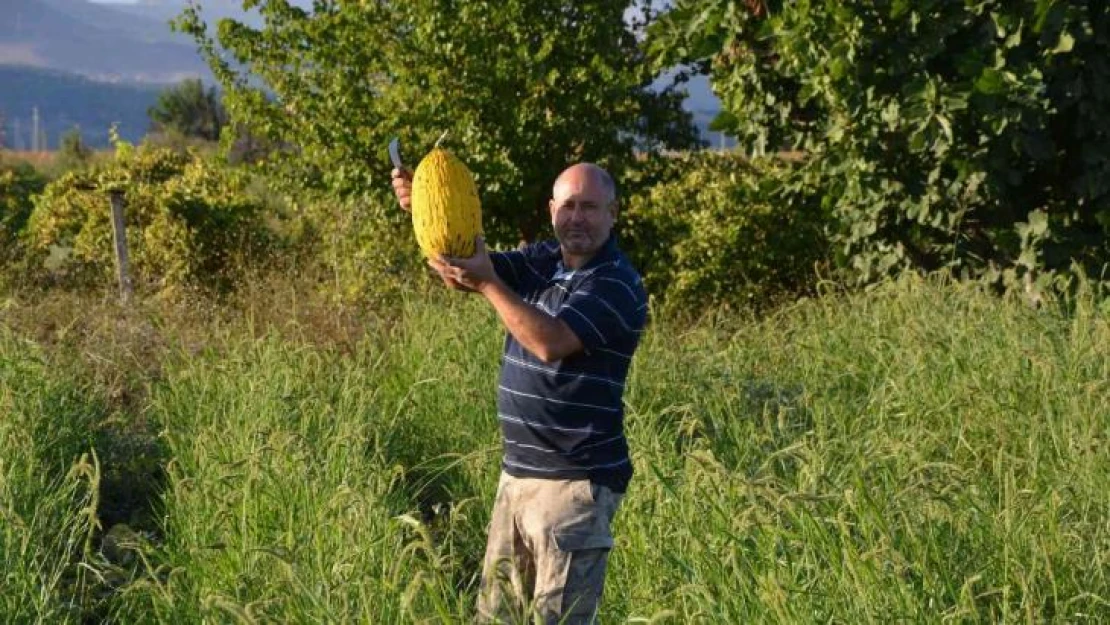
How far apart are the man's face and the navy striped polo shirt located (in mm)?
51

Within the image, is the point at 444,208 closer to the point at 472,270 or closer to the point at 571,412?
the point at 472,270

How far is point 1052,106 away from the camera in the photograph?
7914 millimetres

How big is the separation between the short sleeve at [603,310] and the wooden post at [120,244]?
23.3 ft

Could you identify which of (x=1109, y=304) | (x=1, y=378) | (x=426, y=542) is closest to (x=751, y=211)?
(x=1109, y=304)

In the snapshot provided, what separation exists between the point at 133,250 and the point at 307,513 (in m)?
8.45

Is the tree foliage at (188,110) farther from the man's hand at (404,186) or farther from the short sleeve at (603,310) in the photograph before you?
the short sleeve at (603,310)

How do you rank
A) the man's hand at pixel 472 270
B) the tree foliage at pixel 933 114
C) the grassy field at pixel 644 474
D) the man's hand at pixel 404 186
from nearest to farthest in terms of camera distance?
the grassy field at pixel 644 474 → the man's hand at pixel 472 270 → the man's hand at pixel 404 186 → the tree foliage at pixel 933 114

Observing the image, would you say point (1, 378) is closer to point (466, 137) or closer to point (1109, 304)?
point (466, 137)

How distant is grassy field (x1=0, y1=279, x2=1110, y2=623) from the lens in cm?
329

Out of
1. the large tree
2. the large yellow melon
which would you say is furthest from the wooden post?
the large yellow melon

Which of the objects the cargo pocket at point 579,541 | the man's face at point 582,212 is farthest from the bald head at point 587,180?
the cargo pocket at point 579,541

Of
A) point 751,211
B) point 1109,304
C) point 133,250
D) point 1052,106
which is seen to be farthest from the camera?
point 133,250

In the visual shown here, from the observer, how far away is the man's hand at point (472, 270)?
11.2ft

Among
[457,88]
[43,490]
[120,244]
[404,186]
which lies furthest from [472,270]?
[120,244]
